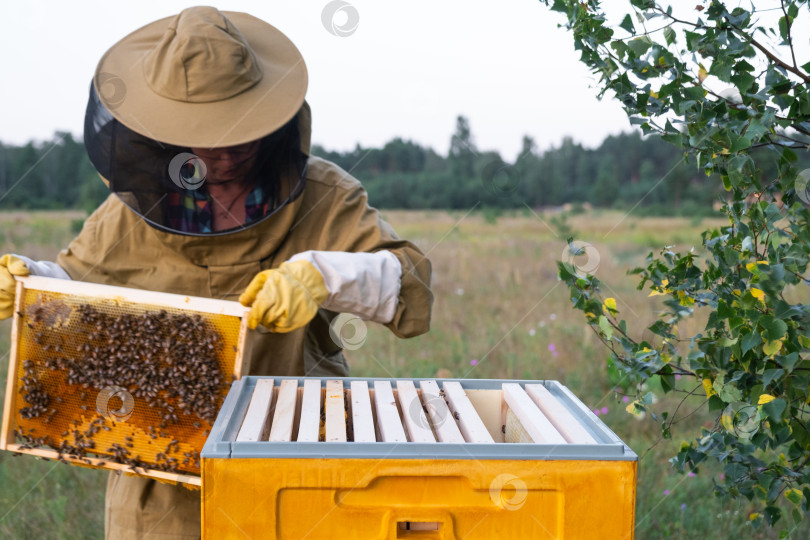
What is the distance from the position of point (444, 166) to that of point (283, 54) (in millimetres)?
27244

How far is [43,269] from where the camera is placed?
2820mm

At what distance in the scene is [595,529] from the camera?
5.02 ft

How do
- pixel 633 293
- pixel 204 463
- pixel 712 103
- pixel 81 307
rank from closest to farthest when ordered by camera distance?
pixel 204 463
pixel 712 103
pixel 81 307
pixel 633 293

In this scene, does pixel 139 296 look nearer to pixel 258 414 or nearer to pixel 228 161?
pixel 228 161

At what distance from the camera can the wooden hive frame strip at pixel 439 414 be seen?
170 cm

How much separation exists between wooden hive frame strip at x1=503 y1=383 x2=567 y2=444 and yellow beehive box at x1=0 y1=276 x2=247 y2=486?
88 centimetres

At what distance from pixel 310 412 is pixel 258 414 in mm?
139

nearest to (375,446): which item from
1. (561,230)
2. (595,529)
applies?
(595,529)

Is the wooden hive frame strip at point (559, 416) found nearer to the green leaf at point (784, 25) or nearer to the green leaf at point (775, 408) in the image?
the green leaf at point (775, 408)

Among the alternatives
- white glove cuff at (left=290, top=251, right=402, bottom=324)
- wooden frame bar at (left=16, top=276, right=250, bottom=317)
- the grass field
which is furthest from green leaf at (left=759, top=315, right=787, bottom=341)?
wooden frame bar at (left=16, top=276, right=250, bottom=317)

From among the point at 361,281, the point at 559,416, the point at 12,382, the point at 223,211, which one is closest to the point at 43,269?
the point at 12,382

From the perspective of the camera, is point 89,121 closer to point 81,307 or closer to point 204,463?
point 81,307

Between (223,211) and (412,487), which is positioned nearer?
(412,487)

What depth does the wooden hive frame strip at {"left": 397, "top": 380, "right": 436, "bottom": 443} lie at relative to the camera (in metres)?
1.68
